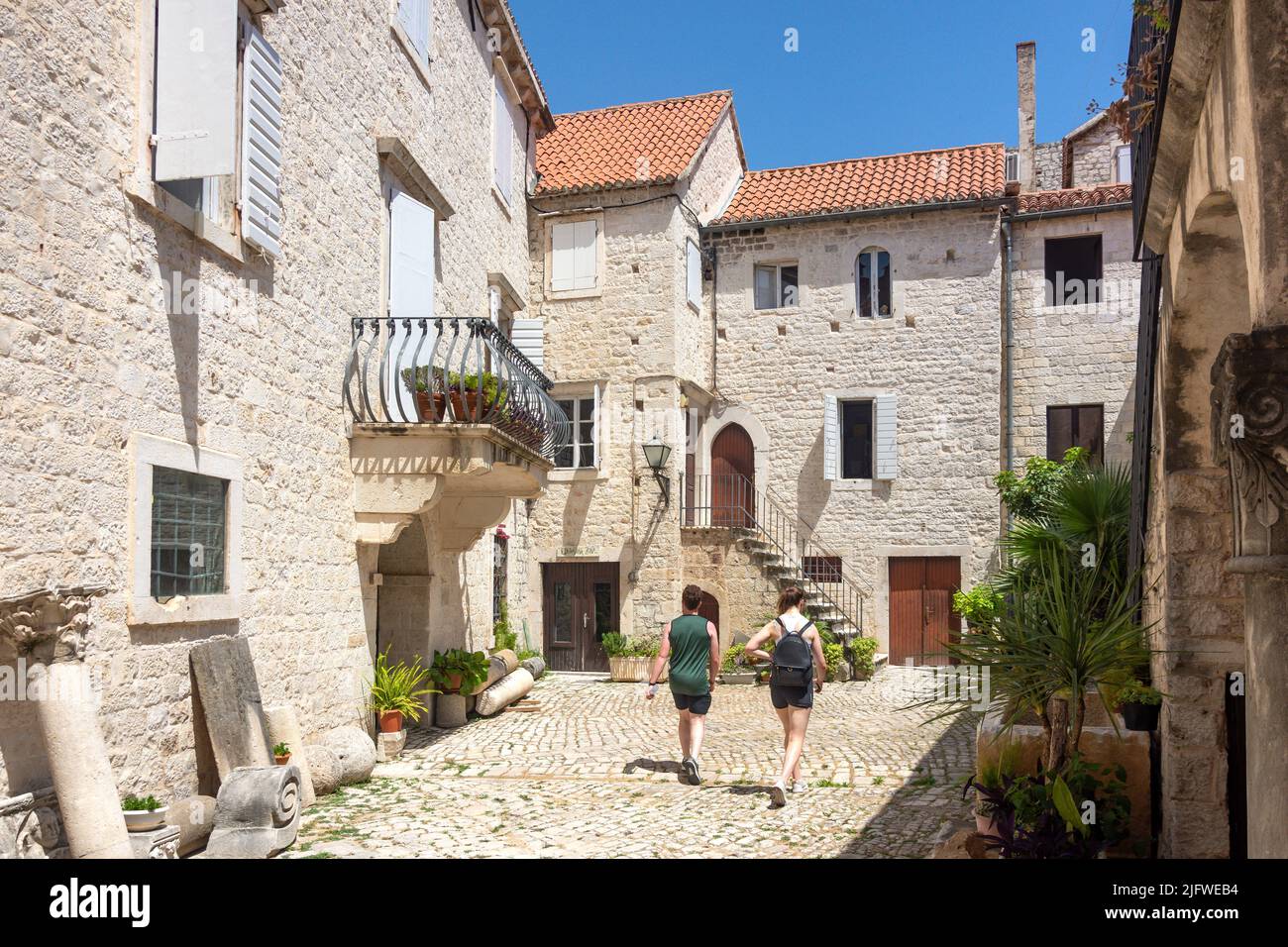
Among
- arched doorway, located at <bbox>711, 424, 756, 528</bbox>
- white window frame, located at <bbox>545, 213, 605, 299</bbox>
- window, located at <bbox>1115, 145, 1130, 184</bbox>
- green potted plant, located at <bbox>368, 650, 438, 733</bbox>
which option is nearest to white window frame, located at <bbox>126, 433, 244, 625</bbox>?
green potted plant, located at <bbox>368, 650, 438, 733</bbox>

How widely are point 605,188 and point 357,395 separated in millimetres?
9464

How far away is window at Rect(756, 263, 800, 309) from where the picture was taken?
63.8 feet

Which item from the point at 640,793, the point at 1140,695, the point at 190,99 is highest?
the point at 190,99

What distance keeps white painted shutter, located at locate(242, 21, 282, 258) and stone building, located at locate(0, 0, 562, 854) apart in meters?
0.03

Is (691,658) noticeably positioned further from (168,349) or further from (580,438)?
(580,438)

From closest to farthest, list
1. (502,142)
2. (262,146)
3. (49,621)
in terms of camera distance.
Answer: (49,621), (262,146), (502,142)

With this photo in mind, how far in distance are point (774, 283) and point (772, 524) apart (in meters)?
4.42

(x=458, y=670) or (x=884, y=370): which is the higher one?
(x=884, y=370)

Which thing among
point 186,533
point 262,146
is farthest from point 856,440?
point 186,533

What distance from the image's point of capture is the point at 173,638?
21.7 ft

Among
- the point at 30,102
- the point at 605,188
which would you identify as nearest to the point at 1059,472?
the point at 605,188

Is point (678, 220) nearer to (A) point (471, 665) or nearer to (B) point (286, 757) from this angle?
(A) point (471, 665)

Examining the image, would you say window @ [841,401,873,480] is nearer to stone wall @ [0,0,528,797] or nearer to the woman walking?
stone wall @ [0,0,528,797]

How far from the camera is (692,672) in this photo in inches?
339
